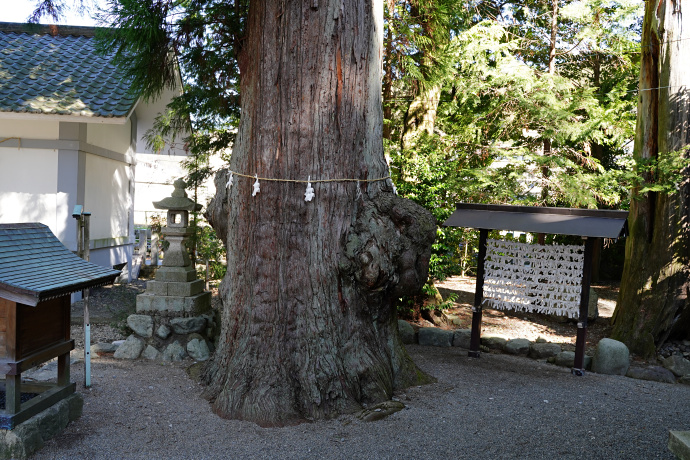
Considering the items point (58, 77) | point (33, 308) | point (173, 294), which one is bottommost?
point (173, 294)

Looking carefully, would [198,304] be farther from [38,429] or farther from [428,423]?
[428,423]

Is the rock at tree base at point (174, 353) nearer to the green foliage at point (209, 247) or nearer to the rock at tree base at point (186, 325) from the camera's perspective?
the rock at tree base at point (186, 325)

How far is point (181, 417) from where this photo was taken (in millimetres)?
4824

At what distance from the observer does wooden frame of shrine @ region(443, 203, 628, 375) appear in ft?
21.2

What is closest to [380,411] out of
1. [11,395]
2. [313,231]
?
[313,231]

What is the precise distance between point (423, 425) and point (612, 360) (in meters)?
3.48

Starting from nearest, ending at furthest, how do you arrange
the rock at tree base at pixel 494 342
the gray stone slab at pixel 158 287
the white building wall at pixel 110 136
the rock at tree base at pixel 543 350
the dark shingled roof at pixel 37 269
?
the dark shingled roof at pixel 37 269 < the gray stone slab at pixel 158 287 < the rock at tree base at pixel 543 350 < the rock at tree base at pixel 494 342 < the white building wall at pixel 110 136

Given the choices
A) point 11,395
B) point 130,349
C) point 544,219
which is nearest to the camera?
point 11,395

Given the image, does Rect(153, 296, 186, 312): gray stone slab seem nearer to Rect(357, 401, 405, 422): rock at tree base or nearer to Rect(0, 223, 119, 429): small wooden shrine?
Rect(0, 223, 119, 429): small wooden shrine

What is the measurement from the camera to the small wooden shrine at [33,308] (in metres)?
3.85

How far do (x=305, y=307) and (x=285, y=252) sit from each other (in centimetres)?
55

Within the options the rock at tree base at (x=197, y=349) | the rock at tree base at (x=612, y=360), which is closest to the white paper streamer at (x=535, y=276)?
the rock at tree base at (x=612, y=360)

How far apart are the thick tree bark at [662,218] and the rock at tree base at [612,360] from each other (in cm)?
127

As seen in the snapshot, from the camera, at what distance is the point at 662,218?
26.6ft
